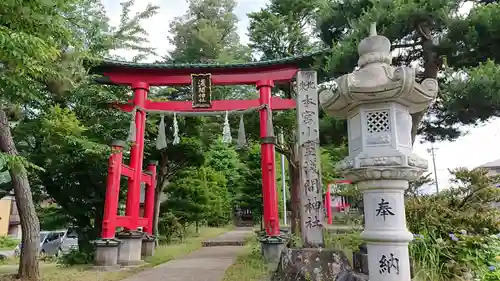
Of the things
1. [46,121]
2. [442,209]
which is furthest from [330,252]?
[46,121]

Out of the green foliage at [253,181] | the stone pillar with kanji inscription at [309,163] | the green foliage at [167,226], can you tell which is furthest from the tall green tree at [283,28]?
the stone pillar with kanji inscription at [309,163]

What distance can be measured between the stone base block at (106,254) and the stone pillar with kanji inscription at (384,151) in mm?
7781

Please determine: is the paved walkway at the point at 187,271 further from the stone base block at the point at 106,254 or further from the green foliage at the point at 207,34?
the green foliage at the point at 207,34

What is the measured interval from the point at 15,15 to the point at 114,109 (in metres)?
6.41

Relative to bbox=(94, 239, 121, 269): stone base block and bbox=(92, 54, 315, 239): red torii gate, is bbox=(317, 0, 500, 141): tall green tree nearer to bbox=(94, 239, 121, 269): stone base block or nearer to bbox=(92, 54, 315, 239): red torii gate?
bbox=(92, 54, 315, 239): red torii gate

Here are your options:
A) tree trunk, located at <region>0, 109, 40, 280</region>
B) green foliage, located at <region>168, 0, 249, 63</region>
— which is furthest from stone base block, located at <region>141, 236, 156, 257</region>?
green foliage, located at <region>168, 0, 249, 63</region>

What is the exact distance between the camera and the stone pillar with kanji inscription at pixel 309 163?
6.61 m

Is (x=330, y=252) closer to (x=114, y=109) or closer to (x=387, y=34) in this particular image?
(x=387, y=34)

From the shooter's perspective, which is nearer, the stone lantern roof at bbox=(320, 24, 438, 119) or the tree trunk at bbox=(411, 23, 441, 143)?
the stone lantern roof at bbox=(320, 24, 438, 119)

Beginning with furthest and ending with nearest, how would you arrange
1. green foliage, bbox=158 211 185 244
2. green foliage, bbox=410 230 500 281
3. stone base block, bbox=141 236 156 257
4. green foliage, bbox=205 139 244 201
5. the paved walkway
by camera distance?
1. green foliage, bbox=205 139 244 201
2. green foliage, bbox=158 211 185 244
3. stone base block, bbox=141 236 156 257
4. the paved walkway
5. green foliage, bbox=410 230 500 281

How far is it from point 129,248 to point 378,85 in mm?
9151

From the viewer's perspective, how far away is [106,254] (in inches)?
372

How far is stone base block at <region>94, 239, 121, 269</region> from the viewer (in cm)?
945

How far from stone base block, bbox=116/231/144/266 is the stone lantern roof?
8.54 metres
